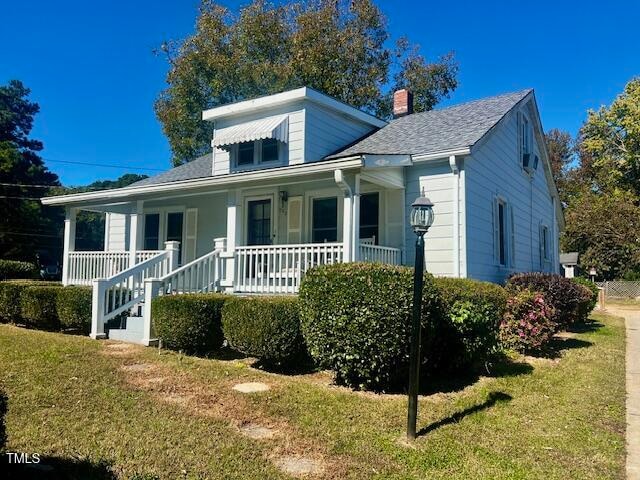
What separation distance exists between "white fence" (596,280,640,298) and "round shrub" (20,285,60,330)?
28.3 metres

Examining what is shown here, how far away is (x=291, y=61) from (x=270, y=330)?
20262 mm

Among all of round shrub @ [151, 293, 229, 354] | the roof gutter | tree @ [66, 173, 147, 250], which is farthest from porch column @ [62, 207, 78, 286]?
tree @ [66, 173, 147, 250]

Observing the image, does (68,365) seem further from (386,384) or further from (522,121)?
(522,121)

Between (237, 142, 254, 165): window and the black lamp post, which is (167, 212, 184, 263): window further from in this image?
the black lamp post

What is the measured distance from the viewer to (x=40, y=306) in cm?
1065

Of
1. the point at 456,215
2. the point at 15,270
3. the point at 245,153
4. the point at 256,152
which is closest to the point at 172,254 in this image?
the point at 256,152

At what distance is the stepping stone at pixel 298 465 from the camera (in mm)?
4023

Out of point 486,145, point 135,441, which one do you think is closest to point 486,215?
point 486,145

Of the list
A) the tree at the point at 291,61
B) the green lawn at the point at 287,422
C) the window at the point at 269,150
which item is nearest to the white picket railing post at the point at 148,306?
the green lawn at the point at 287,422

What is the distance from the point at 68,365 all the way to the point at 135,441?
3081 mm

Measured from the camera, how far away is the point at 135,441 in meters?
4.42

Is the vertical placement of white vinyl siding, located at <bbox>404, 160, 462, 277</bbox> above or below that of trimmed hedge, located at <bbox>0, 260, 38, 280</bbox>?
above

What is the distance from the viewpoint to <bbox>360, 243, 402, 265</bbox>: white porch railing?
396 inches

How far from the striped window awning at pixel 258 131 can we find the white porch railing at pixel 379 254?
4318 mm
